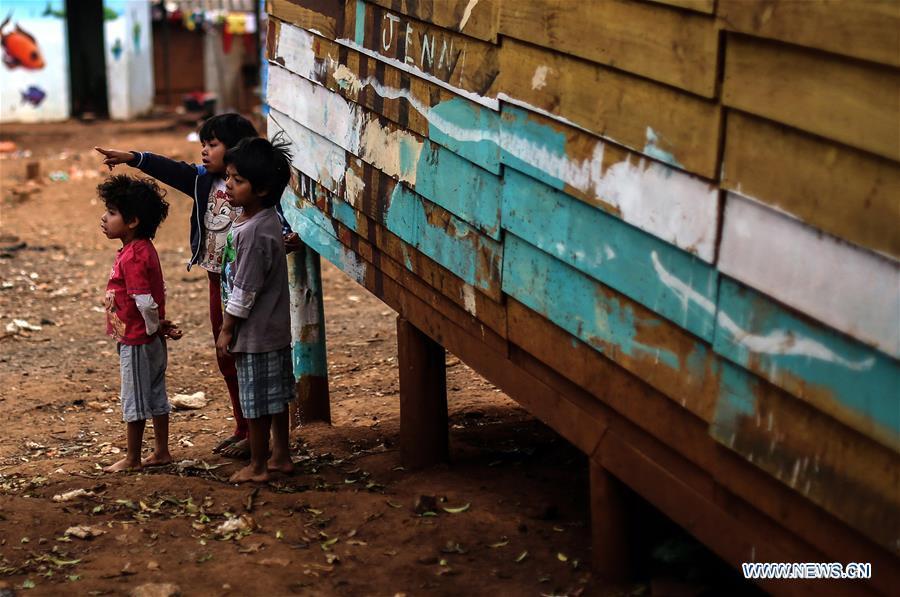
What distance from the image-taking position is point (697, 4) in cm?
262

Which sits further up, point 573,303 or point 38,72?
point 573,303

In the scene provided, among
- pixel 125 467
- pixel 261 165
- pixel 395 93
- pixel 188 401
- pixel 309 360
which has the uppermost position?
pixel 395 93

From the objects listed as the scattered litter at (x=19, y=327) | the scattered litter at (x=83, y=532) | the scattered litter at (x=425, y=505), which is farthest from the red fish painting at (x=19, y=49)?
the scattered litter at (x=425, y=505)

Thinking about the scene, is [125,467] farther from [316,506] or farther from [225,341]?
[316,506]

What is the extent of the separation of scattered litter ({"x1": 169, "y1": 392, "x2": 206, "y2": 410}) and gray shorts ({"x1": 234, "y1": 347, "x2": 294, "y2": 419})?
2.55m

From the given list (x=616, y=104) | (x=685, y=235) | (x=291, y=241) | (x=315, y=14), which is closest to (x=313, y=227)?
(x=291, y=241)

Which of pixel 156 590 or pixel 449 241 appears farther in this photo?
pixel 449 241

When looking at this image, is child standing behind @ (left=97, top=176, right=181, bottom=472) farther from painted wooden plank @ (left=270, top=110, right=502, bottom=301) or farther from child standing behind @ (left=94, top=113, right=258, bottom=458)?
painted wooden plank @ (left=270, top=110, right=502, bottom=301)

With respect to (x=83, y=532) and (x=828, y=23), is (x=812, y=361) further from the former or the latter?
(x=83, y=532)

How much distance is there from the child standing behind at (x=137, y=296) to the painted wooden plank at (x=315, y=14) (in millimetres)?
1022

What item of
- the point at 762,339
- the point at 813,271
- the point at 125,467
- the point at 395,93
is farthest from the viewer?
the point at 125,467

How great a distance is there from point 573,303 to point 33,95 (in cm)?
1929

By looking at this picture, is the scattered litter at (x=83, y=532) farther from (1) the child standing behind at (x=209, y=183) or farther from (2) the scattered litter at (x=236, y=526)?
(1) the child standing behind at (x=209, y=183)

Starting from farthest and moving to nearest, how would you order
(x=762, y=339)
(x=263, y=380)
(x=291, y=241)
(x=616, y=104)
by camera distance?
(x=291, y=241) < (x=263, y=380) < (x=616, y=104) < (x=762, y=339)
